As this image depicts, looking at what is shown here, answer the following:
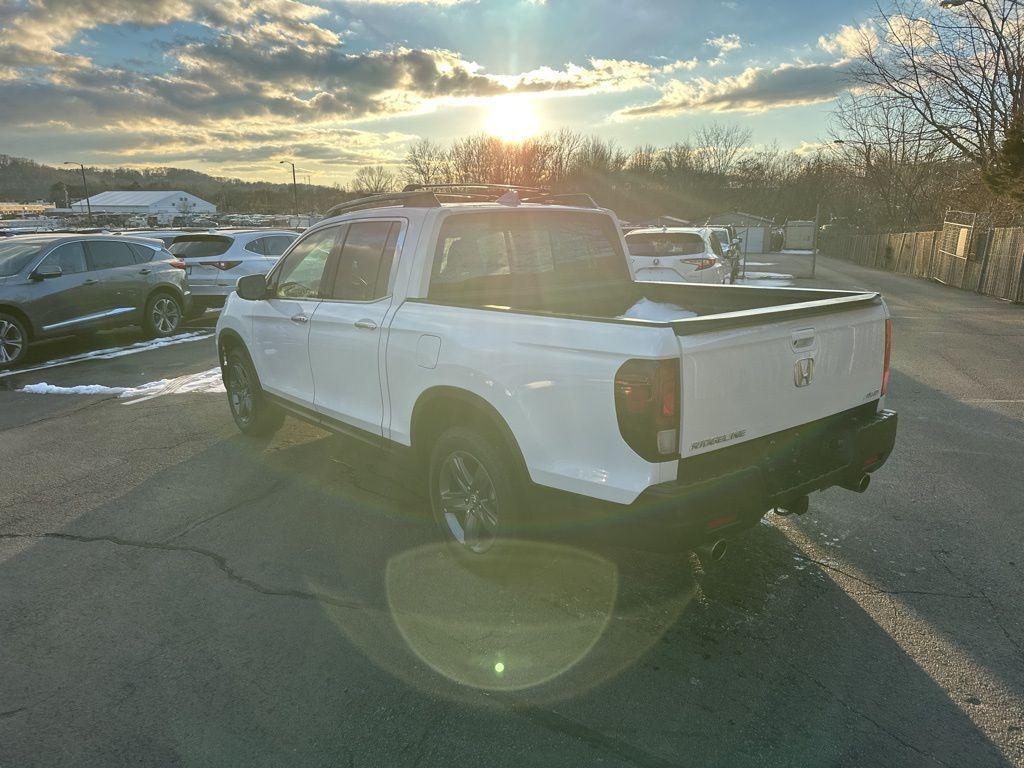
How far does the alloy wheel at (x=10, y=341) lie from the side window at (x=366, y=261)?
7391 millimetres

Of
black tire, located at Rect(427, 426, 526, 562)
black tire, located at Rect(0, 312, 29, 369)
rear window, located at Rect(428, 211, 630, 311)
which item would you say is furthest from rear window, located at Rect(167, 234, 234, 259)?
black tire, located at Rect(427, 426, 526, 562)

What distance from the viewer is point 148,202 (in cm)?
11394

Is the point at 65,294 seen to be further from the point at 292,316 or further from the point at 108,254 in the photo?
the point at 292,316

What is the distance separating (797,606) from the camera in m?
3.23

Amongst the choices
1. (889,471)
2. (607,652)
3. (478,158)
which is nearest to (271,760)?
(607,652)

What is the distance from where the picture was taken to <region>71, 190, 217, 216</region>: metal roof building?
107 m

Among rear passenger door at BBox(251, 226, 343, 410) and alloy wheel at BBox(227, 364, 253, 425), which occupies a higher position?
rear passenger door at BBox(251, 226, 343, 410)

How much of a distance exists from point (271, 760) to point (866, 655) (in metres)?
2.44

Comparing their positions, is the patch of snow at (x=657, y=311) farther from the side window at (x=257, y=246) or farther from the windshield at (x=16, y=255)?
the side window at (x=257, y=246)

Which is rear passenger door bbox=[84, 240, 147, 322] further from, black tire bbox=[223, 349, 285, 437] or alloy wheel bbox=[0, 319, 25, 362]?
black tire bbox=[223, 349, 285, 437]

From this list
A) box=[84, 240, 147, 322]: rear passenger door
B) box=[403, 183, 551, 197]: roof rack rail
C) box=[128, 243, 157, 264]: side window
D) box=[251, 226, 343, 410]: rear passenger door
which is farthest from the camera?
box=[128, 243, 157, 264]: side window

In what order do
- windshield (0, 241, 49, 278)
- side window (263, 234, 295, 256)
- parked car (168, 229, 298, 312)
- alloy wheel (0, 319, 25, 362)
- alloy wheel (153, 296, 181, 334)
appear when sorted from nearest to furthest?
alloy wheel (0, 319, 25, 362) < windshield (0, 241, 49, 278) < alloy wheel (153, 296, 181, 334) < parked car (168, 229, 298, 312) < side window (263, 234, 295, 256)

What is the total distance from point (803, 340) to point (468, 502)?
1846mm

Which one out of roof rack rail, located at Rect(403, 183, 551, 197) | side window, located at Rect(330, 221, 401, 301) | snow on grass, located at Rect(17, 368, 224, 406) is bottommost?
snow on grass, located at Rect(17, 368, 224, 406)
